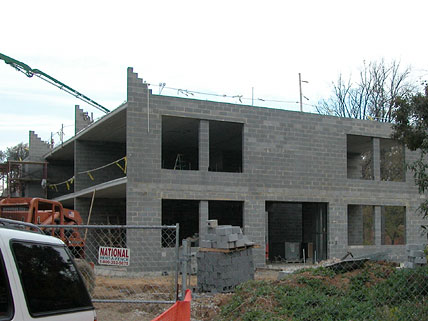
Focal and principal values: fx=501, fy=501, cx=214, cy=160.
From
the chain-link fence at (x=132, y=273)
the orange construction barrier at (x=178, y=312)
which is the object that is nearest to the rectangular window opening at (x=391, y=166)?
the chain-link fence at (x=132, y=273)

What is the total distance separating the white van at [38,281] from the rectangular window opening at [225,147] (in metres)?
19.7

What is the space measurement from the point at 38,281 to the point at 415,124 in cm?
1024

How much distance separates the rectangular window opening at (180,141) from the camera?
2311 centimetres

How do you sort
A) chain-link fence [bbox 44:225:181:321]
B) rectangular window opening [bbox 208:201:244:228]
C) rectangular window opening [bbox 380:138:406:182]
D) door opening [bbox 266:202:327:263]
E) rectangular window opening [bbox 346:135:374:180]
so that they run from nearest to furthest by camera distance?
chain-link fence [bbox 44:225:181:321] → door opening [bbox 266:202:327:263] → rectangular window opening [bbox 346:135:374:180] → rectangular window opening [bbox 208:201:244:228] → rectangular window opening [bbox 380:138:406:182]

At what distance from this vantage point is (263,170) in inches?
910

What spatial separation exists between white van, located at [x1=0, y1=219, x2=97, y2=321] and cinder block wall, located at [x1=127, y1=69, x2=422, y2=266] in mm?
15687

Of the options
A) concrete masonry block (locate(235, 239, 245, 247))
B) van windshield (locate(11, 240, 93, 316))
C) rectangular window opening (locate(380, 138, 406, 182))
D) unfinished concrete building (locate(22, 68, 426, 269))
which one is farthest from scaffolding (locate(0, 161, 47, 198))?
van windshield (locate(11, 240, 93, 316))

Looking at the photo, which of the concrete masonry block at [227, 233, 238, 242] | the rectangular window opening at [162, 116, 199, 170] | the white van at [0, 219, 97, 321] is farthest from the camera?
the rectangular window opening at [162, 116, 199, 170]

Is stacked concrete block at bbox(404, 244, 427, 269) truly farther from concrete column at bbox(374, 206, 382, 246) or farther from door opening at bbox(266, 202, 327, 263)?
concrete column at bbox(374, 206, 382, 246)

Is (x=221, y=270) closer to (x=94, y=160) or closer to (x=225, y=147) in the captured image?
(x=94, y=160)

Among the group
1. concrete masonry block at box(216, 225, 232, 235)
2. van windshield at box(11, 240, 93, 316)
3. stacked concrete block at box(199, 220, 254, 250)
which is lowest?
stacked concrete block at box(199, 220, 254, 250)

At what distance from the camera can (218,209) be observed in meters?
31.5

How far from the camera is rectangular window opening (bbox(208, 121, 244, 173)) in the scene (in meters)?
25.0

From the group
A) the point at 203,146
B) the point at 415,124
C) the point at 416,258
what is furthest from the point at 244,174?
the point at 415,124
